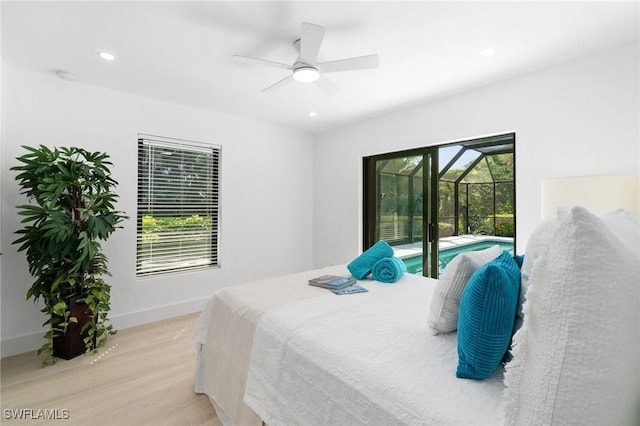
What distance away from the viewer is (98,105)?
299cm

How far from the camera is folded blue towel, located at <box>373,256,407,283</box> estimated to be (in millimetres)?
2244

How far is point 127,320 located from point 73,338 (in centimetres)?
66

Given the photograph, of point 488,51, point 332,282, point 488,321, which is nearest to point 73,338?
point 332,282

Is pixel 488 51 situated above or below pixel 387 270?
above

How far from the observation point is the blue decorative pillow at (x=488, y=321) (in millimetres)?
953

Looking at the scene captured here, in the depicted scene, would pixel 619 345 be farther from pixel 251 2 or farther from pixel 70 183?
pixel 70 183

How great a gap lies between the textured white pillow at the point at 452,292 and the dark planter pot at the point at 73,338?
2.90m

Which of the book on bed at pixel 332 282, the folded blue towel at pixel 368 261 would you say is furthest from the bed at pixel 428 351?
the folded blue towel at pixel 368 261

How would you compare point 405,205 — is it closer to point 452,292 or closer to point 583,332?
point 452,292

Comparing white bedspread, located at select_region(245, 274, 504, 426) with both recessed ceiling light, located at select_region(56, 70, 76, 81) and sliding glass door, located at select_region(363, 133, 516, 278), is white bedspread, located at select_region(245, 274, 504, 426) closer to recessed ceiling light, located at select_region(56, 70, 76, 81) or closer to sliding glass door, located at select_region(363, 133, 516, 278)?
sliding glass door, located at select_region(363, 133, 516, 278)

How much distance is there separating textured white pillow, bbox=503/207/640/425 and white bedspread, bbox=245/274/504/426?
245mm

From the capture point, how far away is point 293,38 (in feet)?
6.95

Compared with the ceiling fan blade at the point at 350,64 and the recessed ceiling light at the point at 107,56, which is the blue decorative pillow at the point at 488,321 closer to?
the ceiling fan blade at the point at 350,64

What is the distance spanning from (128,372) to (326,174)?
11.5 feet
